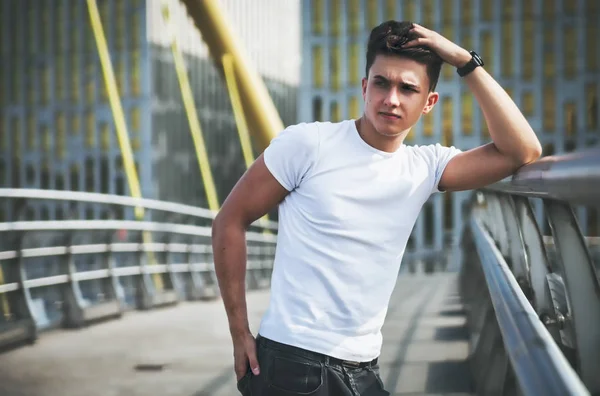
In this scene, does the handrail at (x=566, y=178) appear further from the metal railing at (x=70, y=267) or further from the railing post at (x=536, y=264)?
the metal railing at (x=70, y=267)

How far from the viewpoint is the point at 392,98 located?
206 centimetres

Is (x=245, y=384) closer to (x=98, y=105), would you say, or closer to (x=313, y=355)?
(x=313, y=355)

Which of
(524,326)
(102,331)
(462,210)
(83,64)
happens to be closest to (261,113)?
(102,331)

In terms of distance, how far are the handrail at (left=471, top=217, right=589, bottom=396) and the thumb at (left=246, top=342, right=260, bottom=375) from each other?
52 centimetres

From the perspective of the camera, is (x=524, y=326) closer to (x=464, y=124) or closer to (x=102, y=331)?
(x=102, y=331)

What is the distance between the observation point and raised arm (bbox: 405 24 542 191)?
7.39ft

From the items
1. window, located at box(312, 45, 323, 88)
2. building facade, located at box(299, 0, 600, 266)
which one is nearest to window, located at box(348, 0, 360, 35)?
building facade, located at box(299, 0, 600, 266)

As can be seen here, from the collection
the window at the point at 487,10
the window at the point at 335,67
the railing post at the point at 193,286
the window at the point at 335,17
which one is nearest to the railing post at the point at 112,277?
the railing post at the point at 193,286

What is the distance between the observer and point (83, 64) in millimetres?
70312

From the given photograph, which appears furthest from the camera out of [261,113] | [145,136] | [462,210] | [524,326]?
[145,136]

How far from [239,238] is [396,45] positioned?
1.76ft

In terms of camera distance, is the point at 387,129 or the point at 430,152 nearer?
the point at 387,129

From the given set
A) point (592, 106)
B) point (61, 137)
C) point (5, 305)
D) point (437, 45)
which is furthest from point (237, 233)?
point (61, 137)

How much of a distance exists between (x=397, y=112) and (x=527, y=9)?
60320 millimetres
